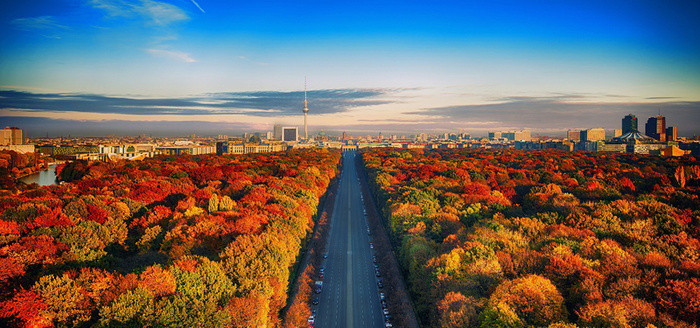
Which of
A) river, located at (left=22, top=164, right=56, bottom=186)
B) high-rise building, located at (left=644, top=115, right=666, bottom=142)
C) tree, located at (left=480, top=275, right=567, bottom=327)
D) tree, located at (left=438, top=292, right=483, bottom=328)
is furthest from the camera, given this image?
high-rise building, located at (left=644, top=115, right=666, bottom=142)

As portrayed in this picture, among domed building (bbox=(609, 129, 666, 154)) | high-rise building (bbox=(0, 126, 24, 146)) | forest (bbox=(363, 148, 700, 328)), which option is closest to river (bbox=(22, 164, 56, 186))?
high-rise building (bbox=(0, 126, 24, 146))

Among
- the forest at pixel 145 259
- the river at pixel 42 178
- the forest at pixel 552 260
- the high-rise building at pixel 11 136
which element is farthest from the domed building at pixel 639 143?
the high-rise building at pixel 11 136

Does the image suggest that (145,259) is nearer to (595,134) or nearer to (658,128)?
(658,128)

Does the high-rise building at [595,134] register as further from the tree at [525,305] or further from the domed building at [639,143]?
the tree at [525,305]

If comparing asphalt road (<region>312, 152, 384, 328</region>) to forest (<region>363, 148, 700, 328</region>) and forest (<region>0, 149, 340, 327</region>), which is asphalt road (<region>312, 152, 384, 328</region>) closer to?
forest (<region>363, 148, 700, 328</region>)

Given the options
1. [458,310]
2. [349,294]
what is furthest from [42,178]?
[458,310]
